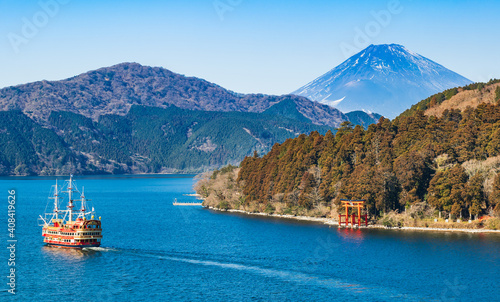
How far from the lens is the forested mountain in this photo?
287ft

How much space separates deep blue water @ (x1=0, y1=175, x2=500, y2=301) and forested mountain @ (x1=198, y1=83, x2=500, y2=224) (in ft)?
23.9

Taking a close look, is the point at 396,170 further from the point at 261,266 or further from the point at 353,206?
the point at 261,266

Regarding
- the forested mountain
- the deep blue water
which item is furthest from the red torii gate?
the deep blue water

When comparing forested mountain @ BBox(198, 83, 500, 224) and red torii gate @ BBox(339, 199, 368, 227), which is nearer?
forested mountain @ BBox(198, 83, 500, 224)

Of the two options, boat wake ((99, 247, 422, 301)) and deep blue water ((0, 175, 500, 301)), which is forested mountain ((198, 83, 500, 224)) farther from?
boat wake ((99, 247, 422, 301))

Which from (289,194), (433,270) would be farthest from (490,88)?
(433,270)

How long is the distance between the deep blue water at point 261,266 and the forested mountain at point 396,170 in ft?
23.9

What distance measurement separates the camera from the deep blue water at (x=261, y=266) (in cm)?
5422

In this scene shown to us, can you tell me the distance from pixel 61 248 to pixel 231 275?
82.3 ft

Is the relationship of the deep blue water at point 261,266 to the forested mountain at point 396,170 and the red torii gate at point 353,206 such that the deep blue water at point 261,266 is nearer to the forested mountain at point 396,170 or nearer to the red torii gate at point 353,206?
the red torii gate at point 353,206

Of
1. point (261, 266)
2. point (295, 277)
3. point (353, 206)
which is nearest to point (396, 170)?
point (353, 206)

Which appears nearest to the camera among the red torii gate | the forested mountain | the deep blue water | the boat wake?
the boat wake

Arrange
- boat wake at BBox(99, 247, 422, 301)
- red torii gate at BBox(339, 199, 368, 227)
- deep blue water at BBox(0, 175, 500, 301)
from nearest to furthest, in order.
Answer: boat wake at BBox(99, 247, 422, 301) < deep blue water at BBox(0, 175, 500, 301) < red torii gate at BBox(339, 199, 368, 227)

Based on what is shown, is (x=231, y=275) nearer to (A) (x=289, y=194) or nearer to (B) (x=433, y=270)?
(B) (x=433, y=270)
